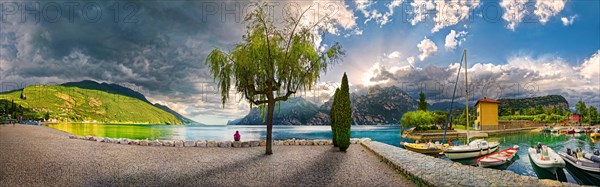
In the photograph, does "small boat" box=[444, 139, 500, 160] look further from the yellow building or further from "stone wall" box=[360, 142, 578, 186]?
the yellow building

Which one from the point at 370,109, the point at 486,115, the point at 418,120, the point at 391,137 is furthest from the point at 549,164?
the point at 370,109

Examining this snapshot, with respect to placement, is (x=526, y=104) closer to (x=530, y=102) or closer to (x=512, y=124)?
(x=530, y=102)

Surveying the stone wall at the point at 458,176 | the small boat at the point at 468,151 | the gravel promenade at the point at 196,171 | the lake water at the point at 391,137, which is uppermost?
the stone wall at the point at 458,176

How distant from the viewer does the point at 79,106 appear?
154250 millimetres

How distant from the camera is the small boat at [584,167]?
623 inches

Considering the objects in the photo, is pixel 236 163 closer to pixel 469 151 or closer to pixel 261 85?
pixel 261 85

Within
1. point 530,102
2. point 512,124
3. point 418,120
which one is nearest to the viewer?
point 418,120

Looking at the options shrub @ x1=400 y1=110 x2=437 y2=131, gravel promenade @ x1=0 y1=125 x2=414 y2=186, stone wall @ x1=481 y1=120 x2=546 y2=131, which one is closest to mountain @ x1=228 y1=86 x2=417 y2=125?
stone wall @ x1=481 y1=120 x2=546 y2=131

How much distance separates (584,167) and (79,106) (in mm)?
184611

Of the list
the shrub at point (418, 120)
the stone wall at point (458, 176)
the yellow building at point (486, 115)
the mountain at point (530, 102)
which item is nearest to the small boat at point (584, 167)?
the stone wall at point (458, 176)

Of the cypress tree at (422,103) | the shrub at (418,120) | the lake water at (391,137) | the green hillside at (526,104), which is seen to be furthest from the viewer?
the green hillside at (526,104)

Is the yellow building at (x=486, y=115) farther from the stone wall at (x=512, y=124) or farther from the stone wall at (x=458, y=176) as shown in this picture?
the stone wall at (x=458, y=176)

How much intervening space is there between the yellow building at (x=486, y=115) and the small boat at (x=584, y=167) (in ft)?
170

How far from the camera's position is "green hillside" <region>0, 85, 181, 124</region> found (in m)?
134
